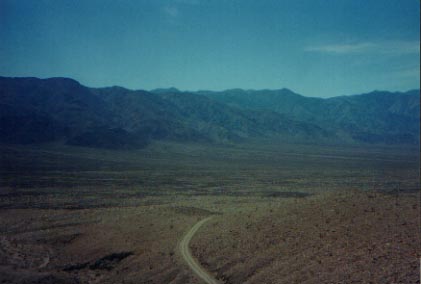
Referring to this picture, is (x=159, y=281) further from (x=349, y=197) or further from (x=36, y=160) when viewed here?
(x=36, y=160)

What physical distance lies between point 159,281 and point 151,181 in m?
41.1

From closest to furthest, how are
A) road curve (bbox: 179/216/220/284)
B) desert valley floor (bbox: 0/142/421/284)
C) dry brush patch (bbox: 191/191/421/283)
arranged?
dry brush patch (bbox: 191/191/421/283) < desert valley floor (bbox: 0/142/421/284) < road curve (bbox: 179/216/220/284)

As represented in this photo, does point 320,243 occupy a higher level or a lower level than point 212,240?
higher

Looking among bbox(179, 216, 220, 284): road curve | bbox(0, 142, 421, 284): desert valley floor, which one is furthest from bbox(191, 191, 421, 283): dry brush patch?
bbox(179, 216, 220, 284): road curve

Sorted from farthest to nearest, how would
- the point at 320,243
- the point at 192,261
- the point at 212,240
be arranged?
the point at 212,240
the point at 192,261
the point at 320,243

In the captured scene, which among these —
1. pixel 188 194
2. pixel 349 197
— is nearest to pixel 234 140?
pixel 188 194

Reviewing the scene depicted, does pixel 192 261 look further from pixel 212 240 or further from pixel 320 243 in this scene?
pixel 320 243

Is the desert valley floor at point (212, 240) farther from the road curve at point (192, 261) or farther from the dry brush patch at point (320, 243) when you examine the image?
the road curve at point (192, 261)

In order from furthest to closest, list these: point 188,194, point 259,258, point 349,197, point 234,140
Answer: point 234,140
point 188,194
point 349,197
point 259,258

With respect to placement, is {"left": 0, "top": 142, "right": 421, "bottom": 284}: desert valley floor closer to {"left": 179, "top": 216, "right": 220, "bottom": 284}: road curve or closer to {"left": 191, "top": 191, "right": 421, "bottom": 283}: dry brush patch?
{"left": 191, "top": 191, "right": 421, "bottom": 283}: dry brush patch

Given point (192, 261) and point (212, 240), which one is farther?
point (212, 240)

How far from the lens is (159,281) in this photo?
56.8 feet

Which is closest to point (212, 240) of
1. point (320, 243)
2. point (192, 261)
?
point (192, 261)

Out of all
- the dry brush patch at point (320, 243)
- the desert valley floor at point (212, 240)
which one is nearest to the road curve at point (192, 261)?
the desert valley floor at point (212, 240)
